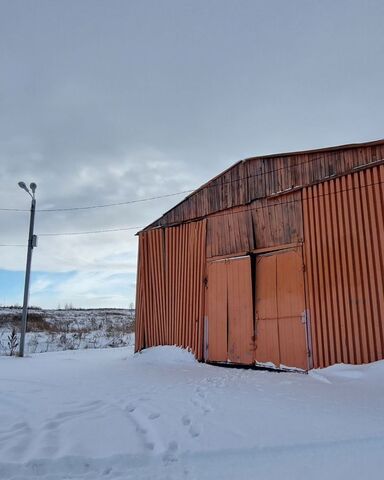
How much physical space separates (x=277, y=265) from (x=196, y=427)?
519cm

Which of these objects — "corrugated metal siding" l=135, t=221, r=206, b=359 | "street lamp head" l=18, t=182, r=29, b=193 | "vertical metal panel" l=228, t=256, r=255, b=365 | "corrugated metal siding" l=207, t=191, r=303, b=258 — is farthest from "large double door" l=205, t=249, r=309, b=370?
"street lamp head" l=18, t=182, r=29, b=193

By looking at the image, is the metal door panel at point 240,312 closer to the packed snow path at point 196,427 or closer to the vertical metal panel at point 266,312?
the vertical metal panel at point 266,312

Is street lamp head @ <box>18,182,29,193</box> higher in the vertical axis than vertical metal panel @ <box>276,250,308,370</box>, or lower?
higher

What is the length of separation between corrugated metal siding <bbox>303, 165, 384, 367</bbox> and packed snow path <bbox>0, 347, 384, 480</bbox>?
0.52 meters

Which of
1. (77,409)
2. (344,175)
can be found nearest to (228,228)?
(344,175)

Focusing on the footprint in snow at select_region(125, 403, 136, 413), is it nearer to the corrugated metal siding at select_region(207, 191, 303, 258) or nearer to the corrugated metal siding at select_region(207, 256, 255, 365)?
the corrugated metal siding at select_region(207, 256, 255, 365)

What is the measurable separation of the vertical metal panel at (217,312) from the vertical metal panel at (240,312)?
127mm

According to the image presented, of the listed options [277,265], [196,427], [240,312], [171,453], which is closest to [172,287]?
[240,312]

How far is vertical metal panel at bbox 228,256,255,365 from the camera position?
877 cm

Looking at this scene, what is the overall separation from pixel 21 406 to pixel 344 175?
684 cm

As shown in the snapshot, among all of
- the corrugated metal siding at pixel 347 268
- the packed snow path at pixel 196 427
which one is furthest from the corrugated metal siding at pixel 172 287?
the corrugated metal siding at pixel 347 268

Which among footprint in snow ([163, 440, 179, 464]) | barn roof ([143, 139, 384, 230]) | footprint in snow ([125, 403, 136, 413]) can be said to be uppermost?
barn roof ([143, 139, 384, 230])

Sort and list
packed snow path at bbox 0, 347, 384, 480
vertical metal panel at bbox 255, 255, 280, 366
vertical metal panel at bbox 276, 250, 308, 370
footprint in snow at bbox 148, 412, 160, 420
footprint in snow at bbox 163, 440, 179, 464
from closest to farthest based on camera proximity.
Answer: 1. packed snow path at bbox 0, 347, 384, 480
2. footprint in snow at bbox 163, 440, 179, 464
3. footprint in snow at bbox 148, 412, 160, 420
4. vertical metal panel at bbox 276, 250, 308, 370
5. vertical metal panel at bbox 255, 255, 280, 366

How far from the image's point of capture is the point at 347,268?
7.29 meters
